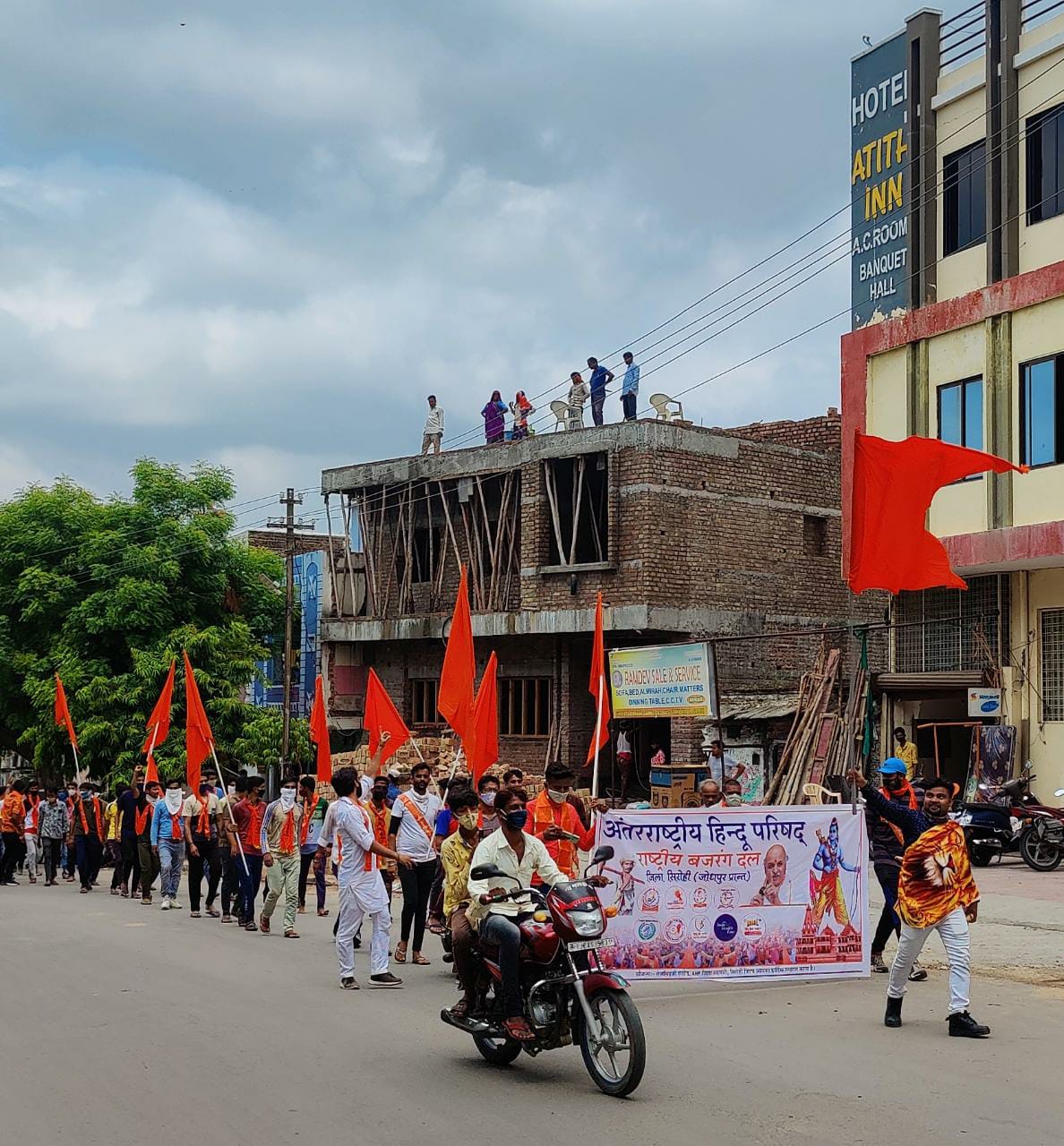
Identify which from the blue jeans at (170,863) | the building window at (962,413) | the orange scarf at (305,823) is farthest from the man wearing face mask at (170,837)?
the building window at (962,413)

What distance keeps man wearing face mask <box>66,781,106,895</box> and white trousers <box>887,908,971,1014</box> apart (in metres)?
15.8

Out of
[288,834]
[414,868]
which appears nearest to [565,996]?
[414,868]

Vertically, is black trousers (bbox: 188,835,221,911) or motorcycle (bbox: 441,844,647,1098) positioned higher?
motorcycle (bbox: 441,844,647,1098)

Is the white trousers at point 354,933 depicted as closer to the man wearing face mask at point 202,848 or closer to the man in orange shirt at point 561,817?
the man in orange shirt at point 561,817

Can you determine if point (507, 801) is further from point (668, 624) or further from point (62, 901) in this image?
point (668, 624)

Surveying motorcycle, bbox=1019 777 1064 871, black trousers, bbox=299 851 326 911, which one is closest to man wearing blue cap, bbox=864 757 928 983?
black trousers, bbox=299 851 326 911

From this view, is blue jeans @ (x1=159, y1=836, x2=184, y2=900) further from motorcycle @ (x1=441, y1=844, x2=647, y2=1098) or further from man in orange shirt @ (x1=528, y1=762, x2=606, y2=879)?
motorcycle @ (x1=441, y1=844, x2=647, y2=1098)

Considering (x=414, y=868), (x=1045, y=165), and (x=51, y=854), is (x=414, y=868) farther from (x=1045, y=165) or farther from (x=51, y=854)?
(x=1045, y=165)

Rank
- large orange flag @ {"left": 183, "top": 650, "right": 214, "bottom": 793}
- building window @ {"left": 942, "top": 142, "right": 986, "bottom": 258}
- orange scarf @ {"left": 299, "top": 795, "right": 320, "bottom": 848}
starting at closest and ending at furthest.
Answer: orange scarf @ {"left": 299, "top": 795, "right": 320, "bottom": 848} → large orange flag @ {"left": 183, "top": 650, "right": 214, "bottom": 793} → building window @ {"left": 942, "top": 142, "right": 986, "bottom": 258}

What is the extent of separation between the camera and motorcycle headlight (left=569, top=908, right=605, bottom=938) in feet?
26.1

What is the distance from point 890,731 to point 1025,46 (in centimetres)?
1175

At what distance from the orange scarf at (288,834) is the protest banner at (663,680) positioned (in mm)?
12530

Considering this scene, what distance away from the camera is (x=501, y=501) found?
3328cm

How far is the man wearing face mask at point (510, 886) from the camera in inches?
322
